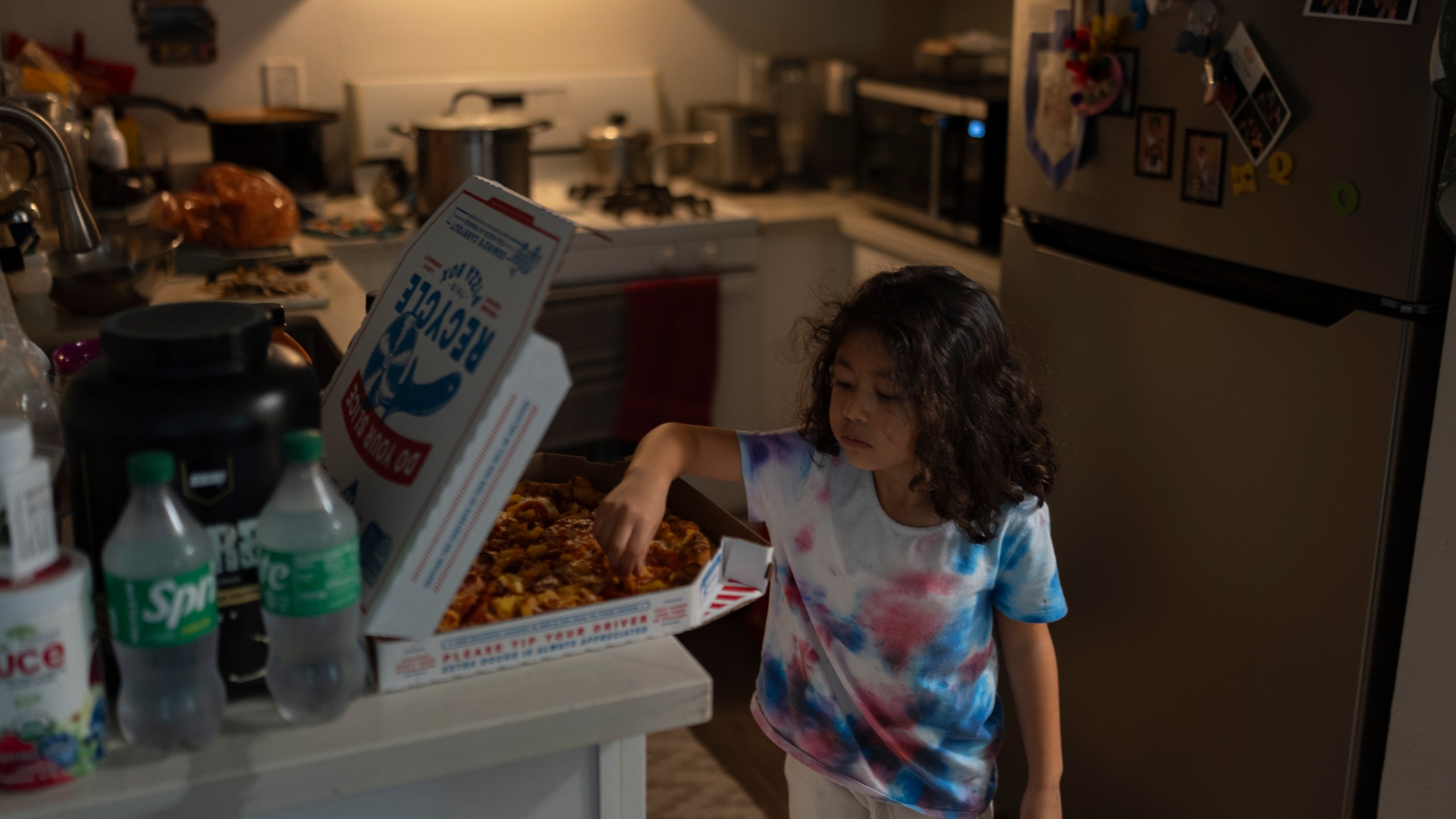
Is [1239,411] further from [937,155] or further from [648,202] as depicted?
[648,202]

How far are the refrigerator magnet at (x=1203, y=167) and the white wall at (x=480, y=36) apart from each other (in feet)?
6.96

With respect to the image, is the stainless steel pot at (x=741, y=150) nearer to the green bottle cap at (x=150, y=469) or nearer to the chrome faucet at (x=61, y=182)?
the chrome faucet at (x=61, y=182)

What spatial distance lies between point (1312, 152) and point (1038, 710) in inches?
29.3

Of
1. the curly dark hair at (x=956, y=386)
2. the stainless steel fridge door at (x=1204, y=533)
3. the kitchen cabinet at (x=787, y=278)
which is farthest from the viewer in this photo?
the kitchen cabinet at (x=787, y=278)

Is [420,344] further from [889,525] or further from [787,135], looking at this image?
[787,135]

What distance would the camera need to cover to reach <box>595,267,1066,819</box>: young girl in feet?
4.20

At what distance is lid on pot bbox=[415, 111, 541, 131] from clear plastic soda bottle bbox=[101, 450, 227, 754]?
2.16 meters

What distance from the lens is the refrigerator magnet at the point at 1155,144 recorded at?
171 centimetres

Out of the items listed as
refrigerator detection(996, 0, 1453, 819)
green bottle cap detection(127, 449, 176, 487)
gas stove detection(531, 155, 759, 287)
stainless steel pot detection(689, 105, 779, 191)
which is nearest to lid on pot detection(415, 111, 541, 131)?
gas stove detection(531, 155, 759, 287)

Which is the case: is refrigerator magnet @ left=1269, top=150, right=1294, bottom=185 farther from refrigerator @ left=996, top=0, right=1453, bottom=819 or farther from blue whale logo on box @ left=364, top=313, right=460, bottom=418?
blue whale logo on box @ left=364, top=313, right=460, bottom=418

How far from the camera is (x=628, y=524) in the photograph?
0.95m

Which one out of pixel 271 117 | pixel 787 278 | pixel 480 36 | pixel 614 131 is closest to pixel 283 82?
pixel 271 117

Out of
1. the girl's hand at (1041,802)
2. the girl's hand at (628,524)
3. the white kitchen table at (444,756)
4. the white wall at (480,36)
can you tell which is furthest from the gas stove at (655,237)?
the white kitchen table at (444,756)

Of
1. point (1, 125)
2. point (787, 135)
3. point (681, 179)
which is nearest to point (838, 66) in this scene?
point (787, 135)
